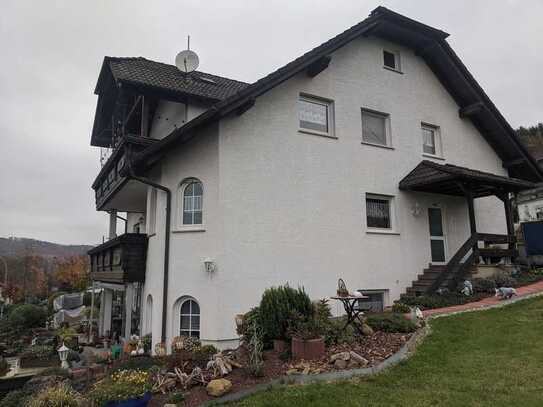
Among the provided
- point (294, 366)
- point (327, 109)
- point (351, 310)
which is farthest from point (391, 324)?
point (327, 109)

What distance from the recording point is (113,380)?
6379mm

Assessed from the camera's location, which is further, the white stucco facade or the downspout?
the downspout

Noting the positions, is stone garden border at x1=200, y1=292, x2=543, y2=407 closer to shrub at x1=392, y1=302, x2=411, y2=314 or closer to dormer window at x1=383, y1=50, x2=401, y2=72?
shrub at x1=392, y1=302, x2=411, y2=314

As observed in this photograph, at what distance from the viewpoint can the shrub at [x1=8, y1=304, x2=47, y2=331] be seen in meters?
22.8

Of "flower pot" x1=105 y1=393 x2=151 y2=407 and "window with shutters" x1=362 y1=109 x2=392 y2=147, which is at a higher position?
"window with shutters" x1=362 y1=109 x2=392 y2=147

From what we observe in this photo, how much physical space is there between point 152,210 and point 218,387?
275 inches

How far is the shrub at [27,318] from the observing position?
22828 mm

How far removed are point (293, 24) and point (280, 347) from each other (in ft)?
53.5

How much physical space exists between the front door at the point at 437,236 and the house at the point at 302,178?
6 centimetres

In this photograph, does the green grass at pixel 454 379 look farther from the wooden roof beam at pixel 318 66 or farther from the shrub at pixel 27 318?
the shrub at pixel 27 318

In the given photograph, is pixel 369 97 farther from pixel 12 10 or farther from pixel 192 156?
pixel 12 10

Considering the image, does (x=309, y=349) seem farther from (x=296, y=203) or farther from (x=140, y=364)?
(x=296, y=203)

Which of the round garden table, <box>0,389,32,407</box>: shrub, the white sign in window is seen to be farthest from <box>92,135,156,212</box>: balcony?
the round garden table

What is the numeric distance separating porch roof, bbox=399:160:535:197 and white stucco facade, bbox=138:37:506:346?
319 mm
